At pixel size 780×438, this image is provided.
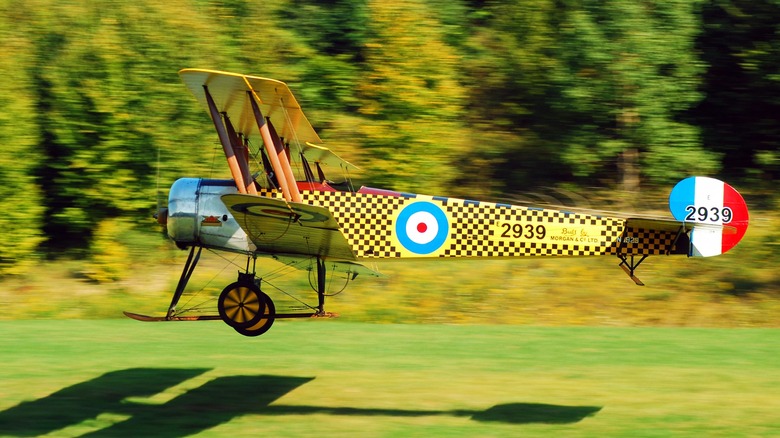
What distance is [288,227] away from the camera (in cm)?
1107

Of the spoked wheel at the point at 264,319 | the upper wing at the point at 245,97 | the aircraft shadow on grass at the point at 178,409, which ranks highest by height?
the upper wing at the point at 245,97

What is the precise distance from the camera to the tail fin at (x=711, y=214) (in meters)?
11.6

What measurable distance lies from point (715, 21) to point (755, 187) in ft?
16.3

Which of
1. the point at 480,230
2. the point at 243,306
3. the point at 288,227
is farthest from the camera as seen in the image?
the point at 480,230

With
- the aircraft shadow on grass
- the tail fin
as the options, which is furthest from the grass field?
the tail fin

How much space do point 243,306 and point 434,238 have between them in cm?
238

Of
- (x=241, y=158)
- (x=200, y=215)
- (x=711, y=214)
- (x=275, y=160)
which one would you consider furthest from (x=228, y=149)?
(x=711, y=214)

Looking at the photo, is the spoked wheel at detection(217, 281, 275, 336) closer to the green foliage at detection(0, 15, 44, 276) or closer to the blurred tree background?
the blurred tree background

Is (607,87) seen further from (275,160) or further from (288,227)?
(288,227)

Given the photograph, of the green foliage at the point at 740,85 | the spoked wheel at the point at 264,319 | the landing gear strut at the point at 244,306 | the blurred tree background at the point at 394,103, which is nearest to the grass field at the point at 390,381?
the spoked wheel at the point at 264,319

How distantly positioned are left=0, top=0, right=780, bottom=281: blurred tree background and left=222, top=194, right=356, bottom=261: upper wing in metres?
10.9

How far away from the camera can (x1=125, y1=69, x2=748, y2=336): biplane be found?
11.3 m

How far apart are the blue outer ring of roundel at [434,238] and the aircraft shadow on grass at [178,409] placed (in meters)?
2.75

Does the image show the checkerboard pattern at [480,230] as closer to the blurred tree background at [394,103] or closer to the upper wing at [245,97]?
the upper wing at [245,97]
